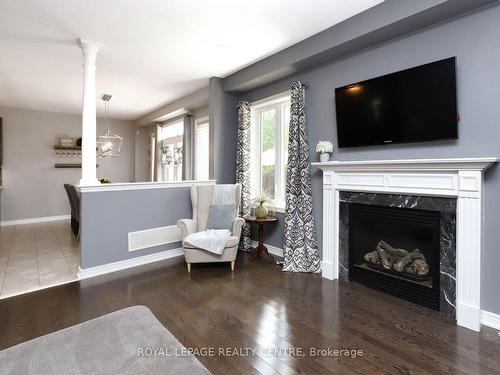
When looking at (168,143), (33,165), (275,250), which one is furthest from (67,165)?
(275,250)

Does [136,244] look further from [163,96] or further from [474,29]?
[474,29]

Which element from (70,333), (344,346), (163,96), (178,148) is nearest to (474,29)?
(344,346)

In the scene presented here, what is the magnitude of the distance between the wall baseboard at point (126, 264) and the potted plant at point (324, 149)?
252 cm

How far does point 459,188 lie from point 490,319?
42.8 inches

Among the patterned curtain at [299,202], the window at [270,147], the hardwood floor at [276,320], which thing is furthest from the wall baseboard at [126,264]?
the patterned curtain at [299,202]

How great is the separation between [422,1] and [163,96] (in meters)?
4.66

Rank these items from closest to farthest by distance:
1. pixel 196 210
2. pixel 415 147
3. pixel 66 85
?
pixel 415 147 → pixel 196 210 → pixel 66 85

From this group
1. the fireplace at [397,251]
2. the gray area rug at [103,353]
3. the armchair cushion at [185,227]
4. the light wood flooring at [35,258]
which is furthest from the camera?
the armchair cushion at [185,227]

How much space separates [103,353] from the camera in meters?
1.12

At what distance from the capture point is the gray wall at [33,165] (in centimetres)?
632

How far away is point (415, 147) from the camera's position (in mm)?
2666

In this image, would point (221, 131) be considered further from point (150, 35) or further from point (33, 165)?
point (33, 165)

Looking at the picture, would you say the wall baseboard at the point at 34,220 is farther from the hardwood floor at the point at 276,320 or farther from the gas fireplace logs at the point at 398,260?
the gas fireplace logs at the point at 398,260

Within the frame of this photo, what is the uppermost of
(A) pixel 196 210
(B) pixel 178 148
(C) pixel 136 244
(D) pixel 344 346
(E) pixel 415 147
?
(B) pixel 178 148
